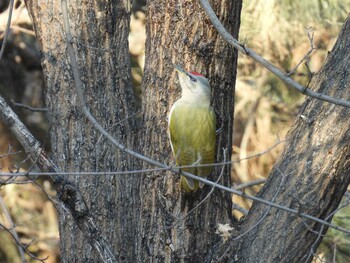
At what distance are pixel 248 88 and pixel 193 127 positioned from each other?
4022 millimetres

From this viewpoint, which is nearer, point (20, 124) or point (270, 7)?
point (20, 124)

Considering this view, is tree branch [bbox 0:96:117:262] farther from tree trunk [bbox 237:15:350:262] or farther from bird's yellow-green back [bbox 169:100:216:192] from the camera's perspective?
tree trunk [bbox 237:15:350:262]

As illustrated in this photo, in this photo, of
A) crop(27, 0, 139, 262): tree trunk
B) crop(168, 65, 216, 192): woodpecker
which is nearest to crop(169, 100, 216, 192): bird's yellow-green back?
crop(168, 65, 216, 192): woodpecker

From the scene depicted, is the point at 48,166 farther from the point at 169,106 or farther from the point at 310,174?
the point at 310,174

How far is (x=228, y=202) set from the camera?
11.2 ft

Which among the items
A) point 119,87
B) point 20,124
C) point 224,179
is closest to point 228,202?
point 224,179

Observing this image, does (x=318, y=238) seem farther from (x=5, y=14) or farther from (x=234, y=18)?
(x=5, y=14)

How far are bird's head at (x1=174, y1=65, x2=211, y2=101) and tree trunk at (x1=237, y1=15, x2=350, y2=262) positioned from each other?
43 centimetres

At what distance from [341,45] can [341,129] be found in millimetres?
376

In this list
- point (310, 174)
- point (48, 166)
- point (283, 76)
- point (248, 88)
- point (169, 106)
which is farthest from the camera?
point (248, 88)

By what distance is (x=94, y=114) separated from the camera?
351 centimetres

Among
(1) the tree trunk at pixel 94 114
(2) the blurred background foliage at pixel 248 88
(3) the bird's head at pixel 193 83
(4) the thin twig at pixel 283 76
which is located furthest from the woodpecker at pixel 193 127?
(2) the blurred background foliage at pixel 248 88

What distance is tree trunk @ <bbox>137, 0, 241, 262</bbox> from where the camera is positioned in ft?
10.7

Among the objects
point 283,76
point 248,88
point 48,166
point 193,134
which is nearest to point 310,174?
point 193,134
